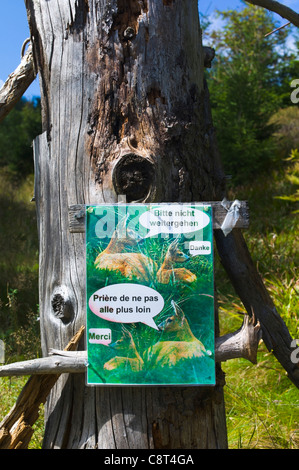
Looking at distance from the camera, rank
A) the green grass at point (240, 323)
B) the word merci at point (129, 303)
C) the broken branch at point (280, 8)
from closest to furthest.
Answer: the word merci at point (129, 303) → the broken branch at point (280, 8) → the green grass at point (240, 323)

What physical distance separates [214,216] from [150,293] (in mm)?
413

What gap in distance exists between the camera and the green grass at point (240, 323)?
123 inches

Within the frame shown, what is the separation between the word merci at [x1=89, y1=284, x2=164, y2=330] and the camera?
6.06 feet

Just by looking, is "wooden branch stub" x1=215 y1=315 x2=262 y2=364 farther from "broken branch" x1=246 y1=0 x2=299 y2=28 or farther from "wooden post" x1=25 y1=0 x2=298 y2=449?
"broken branch" x1=246 y1=0 x2=299 y2=28

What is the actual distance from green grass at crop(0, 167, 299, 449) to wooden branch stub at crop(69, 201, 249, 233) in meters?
1.59

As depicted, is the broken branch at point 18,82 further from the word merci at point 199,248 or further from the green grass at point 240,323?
the green grass at point 240,323

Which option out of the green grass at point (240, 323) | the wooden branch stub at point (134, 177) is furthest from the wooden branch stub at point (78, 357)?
the green grass at point (240, 323)

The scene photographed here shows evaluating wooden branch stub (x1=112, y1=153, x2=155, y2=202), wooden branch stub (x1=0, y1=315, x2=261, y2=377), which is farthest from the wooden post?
wooden branch stub (x1=0, y1=315, x2=261, y2=377)

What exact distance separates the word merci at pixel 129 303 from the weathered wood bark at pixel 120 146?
170 mm

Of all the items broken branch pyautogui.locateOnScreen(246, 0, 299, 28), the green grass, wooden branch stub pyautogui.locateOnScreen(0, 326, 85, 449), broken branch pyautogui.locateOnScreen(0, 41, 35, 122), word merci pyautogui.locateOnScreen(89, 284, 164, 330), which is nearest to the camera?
word merci pyautogui.locateOnScreen(89, 284, 164, 330)

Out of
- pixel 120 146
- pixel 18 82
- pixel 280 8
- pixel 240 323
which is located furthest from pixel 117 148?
pixel 240 323

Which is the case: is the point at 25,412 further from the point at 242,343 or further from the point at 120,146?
the point at 120,146
